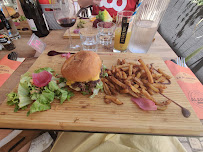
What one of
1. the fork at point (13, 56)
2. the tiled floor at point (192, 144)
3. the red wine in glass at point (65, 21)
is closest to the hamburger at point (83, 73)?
the red wine in glass at point (65, 21)

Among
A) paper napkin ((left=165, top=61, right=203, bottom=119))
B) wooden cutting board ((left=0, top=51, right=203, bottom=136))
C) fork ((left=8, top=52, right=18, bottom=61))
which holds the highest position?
fork ((left=8, top=52, right=18, bottom=61))

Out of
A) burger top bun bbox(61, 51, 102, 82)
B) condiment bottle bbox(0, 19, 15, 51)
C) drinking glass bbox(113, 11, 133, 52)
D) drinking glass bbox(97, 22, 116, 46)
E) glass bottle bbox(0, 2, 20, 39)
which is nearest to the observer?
burger top bun bbox(61, 51, 102, 82)

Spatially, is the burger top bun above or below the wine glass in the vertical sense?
below

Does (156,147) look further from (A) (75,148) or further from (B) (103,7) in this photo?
(B) (103,7)

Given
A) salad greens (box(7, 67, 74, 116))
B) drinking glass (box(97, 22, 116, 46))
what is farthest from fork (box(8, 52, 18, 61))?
drinking glass (box(97, 22, 116, 46))

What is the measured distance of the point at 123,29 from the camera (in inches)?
54.6

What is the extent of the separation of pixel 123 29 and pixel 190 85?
97 centimetres

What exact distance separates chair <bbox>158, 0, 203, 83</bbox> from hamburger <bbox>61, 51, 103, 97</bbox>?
1734 mm

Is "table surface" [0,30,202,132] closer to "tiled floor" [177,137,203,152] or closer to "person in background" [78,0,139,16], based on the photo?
"tiled floor" [177,137,203,152]

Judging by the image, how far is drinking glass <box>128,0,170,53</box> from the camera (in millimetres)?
1356

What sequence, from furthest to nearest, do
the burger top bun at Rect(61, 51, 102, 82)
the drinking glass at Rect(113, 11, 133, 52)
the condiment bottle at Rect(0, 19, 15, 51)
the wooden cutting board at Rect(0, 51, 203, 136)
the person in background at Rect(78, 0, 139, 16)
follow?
the person in background at Rect(78, 0, 139, 16), the condiment bottle at Rect(0, 19, 15, 51), the drinking glass at Rect(113, 11, 133, 52), the burger top bun at Rect(61, 51, 102, 82), the wooden cutting board at Rect(0, 51, 203, 136)

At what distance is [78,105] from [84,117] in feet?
0.41

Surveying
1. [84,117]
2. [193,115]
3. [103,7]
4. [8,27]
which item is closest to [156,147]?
[193,115]

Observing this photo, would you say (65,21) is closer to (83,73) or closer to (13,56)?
(13,56)
